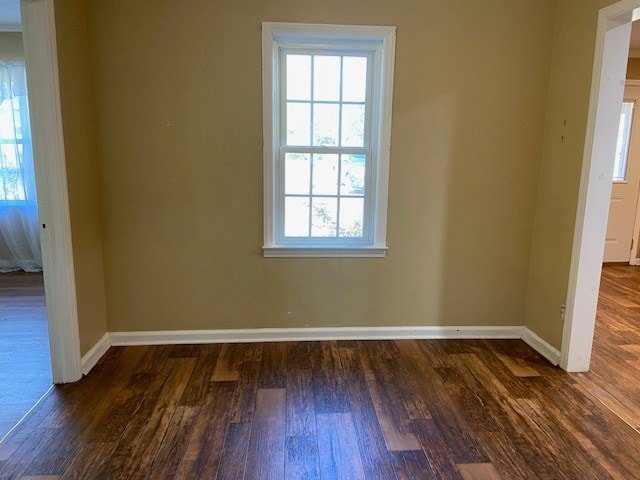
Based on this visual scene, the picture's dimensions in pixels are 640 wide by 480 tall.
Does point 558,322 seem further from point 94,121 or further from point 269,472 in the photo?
point 94,121

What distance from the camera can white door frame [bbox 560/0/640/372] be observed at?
2.48 metres

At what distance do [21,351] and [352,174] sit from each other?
8.78 ft

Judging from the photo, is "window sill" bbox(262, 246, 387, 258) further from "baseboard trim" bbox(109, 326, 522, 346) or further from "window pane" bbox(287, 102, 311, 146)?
"window pane" bbox(287, 102, 311, 146)

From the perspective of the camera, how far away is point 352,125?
123 inches

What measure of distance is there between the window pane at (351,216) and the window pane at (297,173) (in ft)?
1.00

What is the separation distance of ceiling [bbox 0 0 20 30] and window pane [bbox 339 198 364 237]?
3.45 metres

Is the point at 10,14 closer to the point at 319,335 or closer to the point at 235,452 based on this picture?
the point at 319,335

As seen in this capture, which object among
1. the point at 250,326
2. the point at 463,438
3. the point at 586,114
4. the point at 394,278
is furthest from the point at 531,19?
the point at 250,326

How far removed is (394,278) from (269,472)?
1.72m

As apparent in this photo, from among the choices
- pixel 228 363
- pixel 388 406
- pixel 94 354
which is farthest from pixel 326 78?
pixel 94 354

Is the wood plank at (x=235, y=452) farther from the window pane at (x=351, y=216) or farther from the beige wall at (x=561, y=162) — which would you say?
the beige wall at (x=561, y=162)

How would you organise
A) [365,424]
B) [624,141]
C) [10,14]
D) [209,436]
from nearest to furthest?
1. [209,436]
2. [365,424]
3. [10,14]
4. [624,141]

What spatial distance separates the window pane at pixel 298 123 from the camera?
3.08m

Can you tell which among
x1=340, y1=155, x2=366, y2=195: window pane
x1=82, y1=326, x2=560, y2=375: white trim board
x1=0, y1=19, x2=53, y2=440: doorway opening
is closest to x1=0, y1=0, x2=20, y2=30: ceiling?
x1=0, y1=19, x2=53, y2=440: doorway opening
